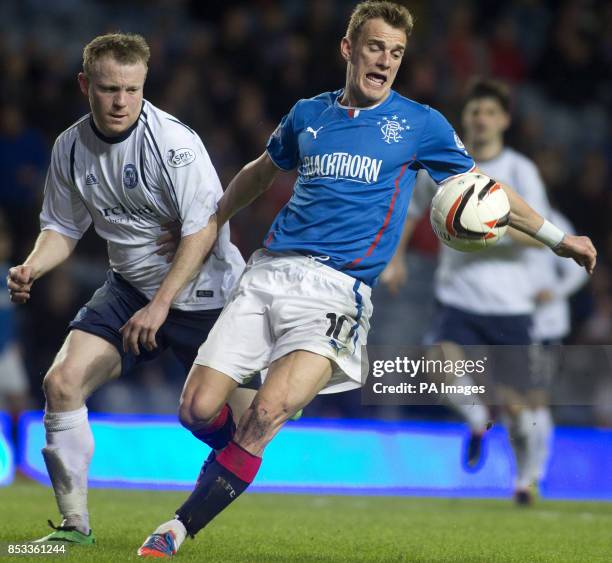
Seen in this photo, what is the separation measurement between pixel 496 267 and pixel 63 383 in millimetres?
4036

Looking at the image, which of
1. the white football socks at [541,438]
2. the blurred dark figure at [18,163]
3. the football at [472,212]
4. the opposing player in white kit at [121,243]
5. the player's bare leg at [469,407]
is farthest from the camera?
the blurred dark figure at [18,163]

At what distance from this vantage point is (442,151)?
524cm

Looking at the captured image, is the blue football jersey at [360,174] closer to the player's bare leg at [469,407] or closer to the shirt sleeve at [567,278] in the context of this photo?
the player's bare leg at [469,407]

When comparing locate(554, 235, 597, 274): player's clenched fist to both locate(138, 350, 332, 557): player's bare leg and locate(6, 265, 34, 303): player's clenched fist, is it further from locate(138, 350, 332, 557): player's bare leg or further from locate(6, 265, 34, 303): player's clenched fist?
locate(6, 265, 34, 303): player's clenched fist

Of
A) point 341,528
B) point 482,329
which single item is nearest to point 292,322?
point 341,528

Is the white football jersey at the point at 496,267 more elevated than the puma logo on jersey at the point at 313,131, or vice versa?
the puma logo on jersey at the point at 313,131

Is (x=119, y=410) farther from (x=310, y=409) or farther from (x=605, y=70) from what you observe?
(x=605, y=70)

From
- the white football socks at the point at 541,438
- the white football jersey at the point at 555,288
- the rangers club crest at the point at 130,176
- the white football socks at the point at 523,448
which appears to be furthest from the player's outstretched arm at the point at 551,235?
the white football jersey at the point at 555,288

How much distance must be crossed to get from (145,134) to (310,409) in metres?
5.52

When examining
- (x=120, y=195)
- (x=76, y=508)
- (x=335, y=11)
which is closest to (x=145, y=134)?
(x=120, y=195)

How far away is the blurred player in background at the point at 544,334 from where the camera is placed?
8.67m

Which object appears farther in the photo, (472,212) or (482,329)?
(482,329)

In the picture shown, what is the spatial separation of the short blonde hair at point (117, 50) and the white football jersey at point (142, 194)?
0.99 ft

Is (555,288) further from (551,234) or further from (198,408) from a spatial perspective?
(198,408)
